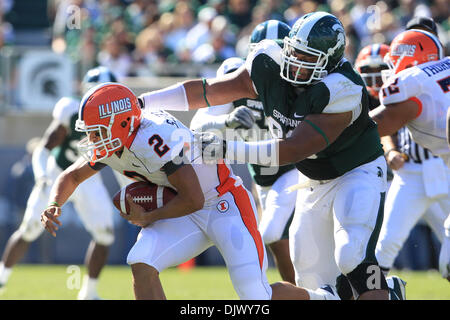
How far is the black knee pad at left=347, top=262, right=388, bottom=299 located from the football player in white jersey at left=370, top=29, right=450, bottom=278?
89 cm

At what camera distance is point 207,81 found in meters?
4.81

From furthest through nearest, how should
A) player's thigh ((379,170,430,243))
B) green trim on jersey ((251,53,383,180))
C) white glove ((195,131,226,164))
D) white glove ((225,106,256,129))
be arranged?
1. player's thigh ((379,170,430,243))
2. green trim on jersey ((251,53,383,180))
3. white glove ((225,106,256,129))
4. white glove ((195,131,226,164))

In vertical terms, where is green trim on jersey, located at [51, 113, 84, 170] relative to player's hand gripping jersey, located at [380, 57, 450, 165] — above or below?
below

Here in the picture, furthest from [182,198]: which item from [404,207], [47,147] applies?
[47,147]

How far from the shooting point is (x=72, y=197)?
7.11 meters

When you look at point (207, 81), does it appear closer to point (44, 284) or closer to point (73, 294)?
point (73, 294)

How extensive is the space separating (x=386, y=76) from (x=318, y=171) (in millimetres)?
1482

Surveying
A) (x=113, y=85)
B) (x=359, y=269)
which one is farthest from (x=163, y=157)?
(x=359, y=269)

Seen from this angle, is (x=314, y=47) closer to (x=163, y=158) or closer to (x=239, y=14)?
(x=163, y=158)

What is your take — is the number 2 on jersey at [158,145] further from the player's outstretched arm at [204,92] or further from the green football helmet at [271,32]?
the green football helmet at [271,32]

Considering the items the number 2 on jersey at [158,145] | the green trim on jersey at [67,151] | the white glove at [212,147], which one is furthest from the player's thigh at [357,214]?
the green trim on jersey at [67,151]

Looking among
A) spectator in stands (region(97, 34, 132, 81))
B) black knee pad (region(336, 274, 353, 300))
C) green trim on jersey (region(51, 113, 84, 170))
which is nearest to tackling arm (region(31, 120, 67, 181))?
green trim on jersey (region(51, 113, 84, 170))

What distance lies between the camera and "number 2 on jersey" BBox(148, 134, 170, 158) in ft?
13.9

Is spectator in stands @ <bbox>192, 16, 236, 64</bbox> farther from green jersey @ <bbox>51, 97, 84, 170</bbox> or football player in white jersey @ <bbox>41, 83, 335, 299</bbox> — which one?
football player in white jersey @ <bbox>41, 83, 335, 299</bbox>
